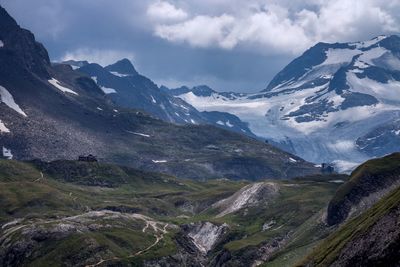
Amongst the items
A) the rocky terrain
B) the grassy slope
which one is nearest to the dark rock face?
the rocky terrain

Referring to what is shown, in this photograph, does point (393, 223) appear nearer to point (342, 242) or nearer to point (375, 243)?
point (375, 243)

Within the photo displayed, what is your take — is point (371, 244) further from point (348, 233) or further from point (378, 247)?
point (348, 233)

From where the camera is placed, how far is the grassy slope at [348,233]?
149 metres

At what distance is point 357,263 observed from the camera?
13725cm

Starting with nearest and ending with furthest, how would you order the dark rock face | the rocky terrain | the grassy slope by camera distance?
the dark rock face → the rocky terrain → the grassy slope

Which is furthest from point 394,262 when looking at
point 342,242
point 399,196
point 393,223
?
point 342,242

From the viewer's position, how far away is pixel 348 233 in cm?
16850

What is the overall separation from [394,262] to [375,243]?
1251 cm

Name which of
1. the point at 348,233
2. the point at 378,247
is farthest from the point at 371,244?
the point at 348,233

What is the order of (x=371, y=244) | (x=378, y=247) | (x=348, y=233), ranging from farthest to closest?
1. (x=348, y=233)
2. (x=371, y=244)
3. (x=378, y=247)

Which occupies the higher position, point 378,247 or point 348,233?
point 378,247

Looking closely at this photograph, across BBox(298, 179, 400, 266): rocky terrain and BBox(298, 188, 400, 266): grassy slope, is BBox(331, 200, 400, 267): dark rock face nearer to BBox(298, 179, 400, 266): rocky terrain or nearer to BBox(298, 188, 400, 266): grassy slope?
BBox(298, 179, 400, 266): rocky terrain

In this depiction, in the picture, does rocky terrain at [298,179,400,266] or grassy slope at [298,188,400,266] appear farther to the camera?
grassy slope at [298,188,400,266]

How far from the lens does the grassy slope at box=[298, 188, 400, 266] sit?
489 feet
